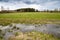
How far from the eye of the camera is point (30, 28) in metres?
2.85

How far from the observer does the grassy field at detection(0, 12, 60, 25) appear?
2.81 metres

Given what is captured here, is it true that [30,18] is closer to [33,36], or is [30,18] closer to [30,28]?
[30,28]

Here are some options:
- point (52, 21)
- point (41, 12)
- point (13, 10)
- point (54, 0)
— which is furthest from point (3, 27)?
point (54, 0)

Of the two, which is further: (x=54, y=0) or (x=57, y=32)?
(x=54, y=0)

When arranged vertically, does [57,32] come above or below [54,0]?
below

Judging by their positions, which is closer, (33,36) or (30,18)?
(33,36)

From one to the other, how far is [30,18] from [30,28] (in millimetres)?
228

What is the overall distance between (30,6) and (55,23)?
2.35ft

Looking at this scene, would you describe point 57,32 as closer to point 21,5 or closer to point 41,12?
point 41,12

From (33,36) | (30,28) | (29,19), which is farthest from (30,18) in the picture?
(33,36)

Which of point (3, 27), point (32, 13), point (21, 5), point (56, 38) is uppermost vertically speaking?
point (21, 5)

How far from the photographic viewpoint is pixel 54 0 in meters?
2.94

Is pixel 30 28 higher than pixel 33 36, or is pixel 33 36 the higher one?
pixel 30 28

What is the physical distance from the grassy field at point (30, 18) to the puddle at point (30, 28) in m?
0.09
